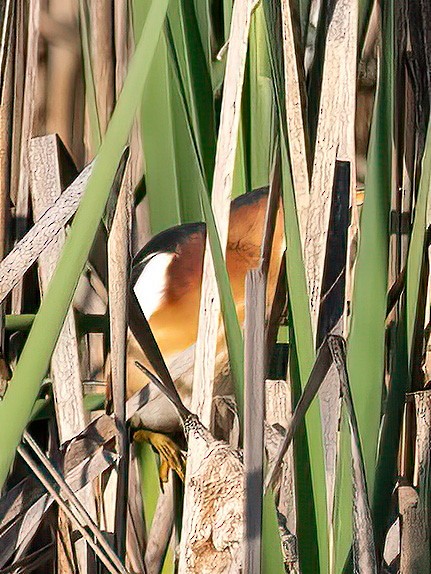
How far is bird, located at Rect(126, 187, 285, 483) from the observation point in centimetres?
54

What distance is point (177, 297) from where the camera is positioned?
2.05 feet

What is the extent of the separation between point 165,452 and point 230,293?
172 mm

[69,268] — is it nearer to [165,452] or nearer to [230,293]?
[230,293]

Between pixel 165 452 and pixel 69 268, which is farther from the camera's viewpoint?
pixel 165 452

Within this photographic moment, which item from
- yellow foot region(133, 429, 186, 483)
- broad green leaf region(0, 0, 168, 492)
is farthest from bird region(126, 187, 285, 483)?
broad green leaf region(0, 0, 168, 492)

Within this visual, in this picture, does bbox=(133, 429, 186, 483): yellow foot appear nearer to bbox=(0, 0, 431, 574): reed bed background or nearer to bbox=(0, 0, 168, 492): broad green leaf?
bbox=(0, 0, 431, 574): reed bed background

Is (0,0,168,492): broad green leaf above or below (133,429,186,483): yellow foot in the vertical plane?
above

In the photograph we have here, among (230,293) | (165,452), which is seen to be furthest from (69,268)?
(165,452)

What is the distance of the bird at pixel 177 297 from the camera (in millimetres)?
544

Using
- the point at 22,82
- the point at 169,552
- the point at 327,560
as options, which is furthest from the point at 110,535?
the point at 22,82

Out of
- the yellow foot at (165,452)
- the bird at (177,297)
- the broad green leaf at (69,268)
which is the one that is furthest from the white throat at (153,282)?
the broad green leaf at (69,268)

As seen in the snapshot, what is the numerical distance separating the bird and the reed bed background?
15mm

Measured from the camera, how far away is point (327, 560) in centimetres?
42

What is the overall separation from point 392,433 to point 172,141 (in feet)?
0.79
